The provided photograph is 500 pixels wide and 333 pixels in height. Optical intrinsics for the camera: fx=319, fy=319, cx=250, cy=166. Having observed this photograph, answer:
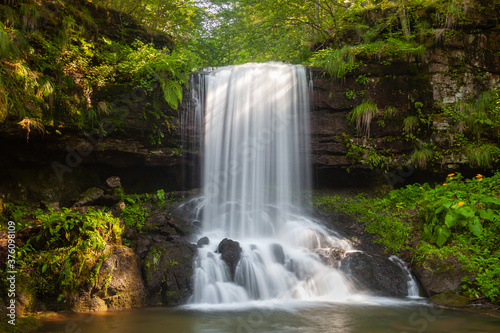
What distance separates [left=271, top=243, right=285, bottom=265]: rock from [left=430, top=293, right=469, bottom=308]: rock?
2.68 meters

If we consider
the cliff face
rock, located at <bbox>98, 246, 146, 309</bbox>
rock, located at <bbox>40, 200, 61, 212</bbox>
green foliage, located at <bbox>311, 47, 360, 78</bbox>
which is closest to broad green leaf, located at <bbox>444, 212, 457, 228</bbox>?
the cliff face

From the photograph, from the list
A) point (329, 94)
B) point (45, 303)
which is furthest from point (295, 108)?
point (45, 303)

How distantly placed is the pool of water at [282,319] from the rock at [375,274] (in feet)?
1.91

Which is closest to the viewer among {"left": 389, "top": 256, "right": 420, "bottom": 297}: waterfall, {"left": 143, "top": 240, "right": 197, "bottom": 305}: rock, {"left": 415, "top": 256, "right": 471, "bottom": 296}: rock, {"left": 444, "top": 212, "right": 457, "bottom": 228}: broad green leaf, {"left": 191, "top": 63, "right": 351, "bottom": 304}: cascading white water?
{"left": 143, "top": 240, "right": 197, "bottom": 305}: rock

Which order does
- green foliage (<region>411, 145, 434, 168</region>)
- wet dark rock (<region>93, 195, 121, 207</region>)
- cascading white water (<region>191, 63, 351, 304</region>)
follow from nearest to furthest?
wet dark rock (<region>93, 195, 121, 207</region>) < cascading white water (<region>191, 63, 351, 304</region>) < green foliage (<region>411, 145, 434, 168</region>)

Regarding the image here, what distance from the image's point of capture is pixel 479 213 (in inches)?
245

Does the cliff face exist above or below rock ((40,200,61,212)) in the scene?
above

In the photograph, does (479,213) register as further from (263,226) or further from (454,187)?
(263,226)

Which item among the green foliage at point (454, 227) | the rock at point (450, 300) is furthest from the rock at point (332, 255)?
the rock at point (450, 300)

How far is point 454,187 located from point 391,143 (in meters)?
2.09

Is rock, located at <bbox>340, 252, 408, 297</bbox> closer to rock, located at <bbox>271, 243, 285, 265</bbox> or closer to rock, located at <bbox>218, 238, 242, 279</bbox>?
rock, located at <bbox>271, 243, 285, 265</bbox>

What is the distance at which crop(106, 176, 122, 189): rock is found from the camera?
821cm

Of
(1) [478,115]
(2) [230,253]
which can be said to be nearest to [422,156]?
(1) [478,115]

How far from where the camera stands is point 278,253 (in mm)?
6512
